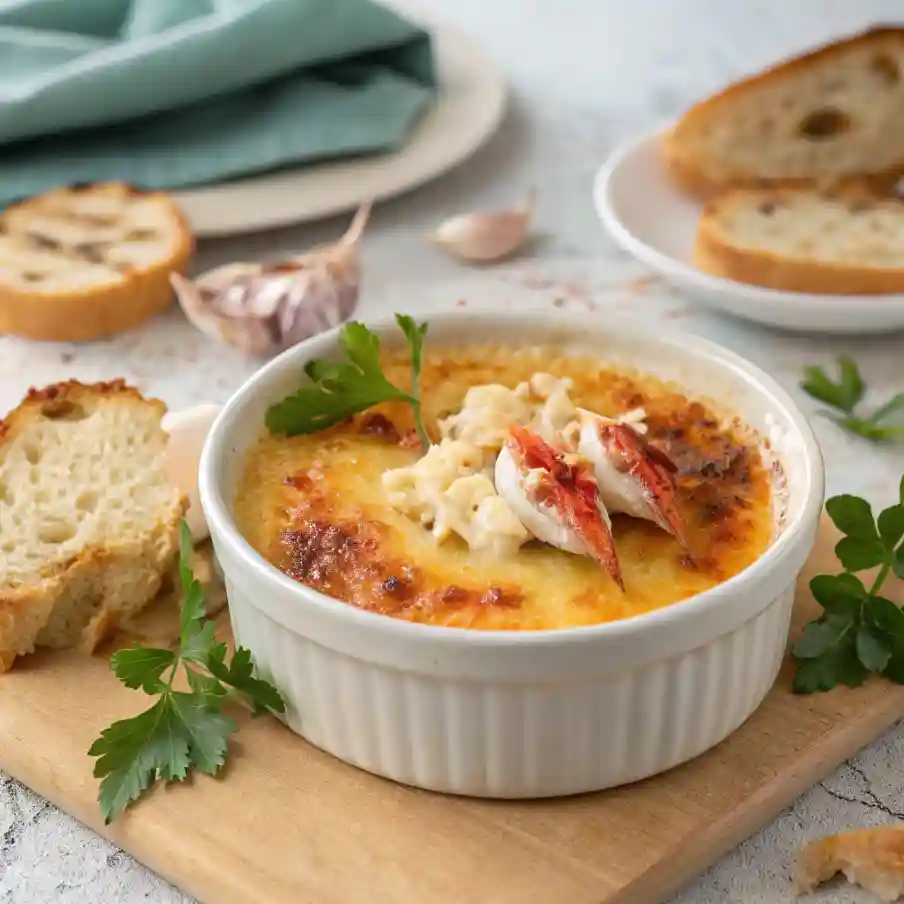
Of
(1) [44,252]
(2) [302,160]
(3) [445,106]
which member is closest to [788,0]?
(3) [445,106]

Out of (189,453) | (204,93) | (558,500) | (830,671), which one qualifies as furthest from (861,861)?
(204,93)

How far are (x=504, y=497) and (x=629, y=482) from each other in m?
0.16

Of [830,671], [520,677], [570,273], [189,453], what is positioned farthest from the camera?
[570,273]

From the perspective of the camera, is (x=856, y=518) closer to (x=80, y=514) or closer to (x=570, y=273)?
(x=80, y=514)

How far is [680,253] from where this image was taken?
3.29 m

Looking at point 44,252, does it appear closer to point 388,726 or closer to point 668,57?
point 388,726

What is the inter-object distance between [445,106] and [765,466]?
1.98 metres

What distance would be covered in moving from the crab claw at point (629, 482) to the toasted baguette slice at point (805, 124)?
1.61 metres

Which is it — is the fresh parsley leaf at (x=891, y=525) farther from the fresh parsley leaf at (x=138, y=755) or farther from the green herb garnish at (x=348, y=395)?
the fresh parsley leaf at (x=138, y=755)

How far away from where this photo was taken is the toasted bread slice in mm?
3082

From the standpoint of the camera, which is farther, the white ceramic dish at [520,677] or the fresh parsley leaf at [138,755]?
the fresh parsley leaf at [138,755]

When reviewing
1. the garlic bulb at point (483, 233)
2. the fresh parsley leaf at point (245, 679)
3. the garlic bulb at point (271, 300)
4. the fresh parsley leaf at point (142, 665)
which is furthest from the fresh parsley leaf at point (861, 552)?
the garlic bulb at point (483, 233)

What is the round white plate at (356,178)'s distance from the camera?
10.9 ft

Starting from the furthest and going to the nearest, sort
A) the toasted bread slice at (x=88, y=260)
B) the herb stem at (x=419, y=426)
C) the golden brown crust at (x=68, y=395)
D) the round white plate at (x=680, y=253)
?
the toasted bread slice at (x=88, y=260) → the round white plate at (x=680, y=253) → the golden brown crust at (x=68, y=395) → the herb stem at (x=419, y=426)
